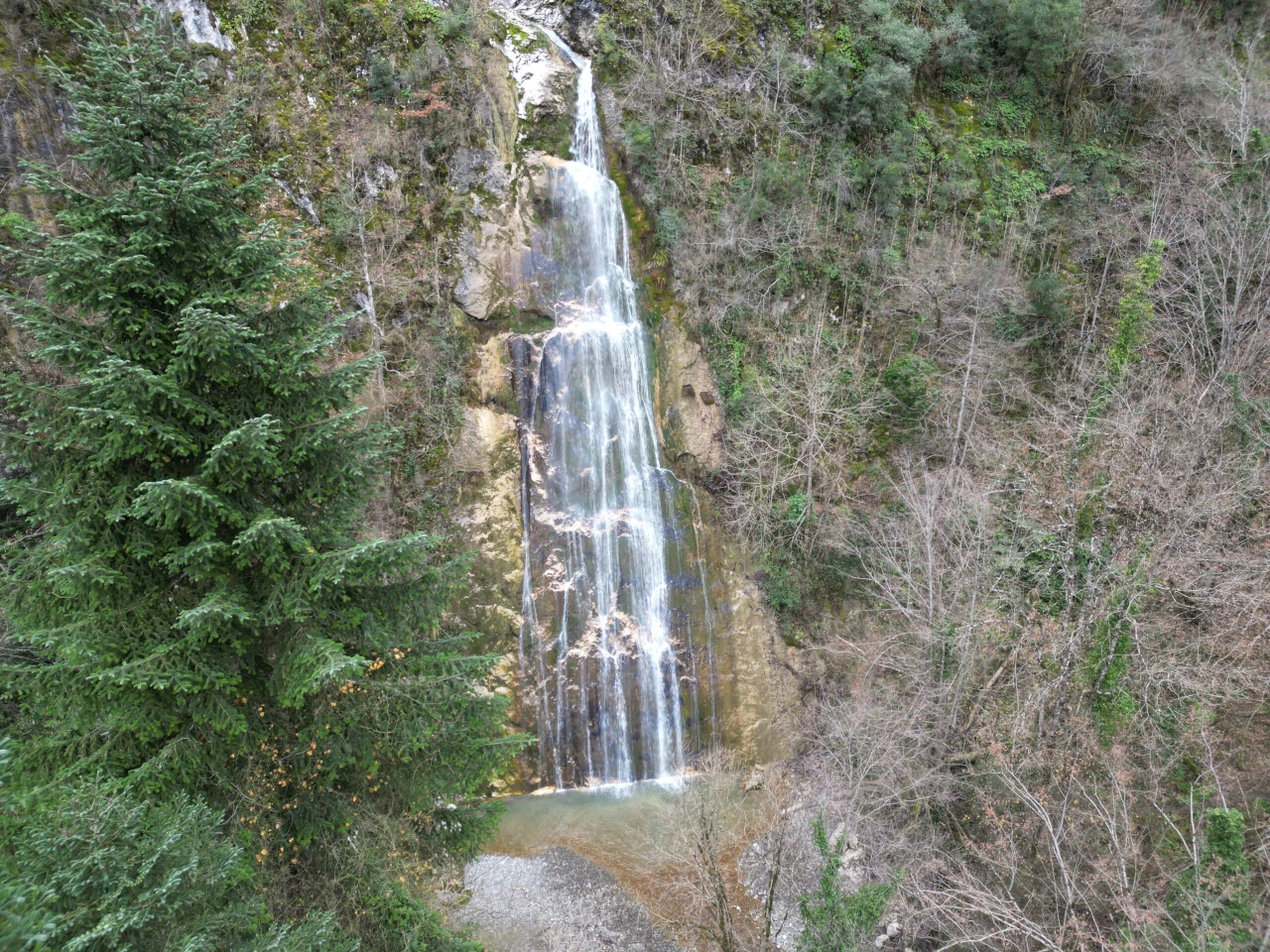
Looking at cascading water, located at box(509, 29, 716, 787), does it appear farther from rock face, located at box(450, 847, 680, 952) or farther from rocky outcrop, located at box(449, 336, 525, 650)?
rock face, located at box(450, 847, 680, 952)

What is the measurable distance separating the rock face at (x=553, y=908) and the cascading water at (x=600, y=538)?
6.29 ft

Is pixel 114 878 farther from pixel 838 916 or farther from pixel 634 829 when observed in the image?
pixel 634 829

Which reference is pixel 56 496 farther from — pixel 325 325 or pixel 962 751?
pixel 962 751

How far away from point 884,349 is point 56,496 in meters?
16.0

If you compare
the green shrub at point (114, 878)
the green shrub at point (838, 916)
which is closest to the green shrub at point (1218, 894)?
the green shrub at point (838, 916)

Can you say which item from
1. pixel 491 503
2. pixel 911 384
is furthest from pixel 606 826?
pixel 911 384

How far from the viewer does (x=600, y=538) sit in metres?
13.8

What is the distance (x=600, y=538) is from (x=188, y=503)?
30.2 feet

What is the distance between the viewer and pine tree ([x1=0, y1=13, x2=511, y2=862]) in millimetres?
5078

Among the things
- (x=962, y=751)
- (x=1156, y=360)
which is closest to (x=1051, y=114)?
(x=1156, y=360)

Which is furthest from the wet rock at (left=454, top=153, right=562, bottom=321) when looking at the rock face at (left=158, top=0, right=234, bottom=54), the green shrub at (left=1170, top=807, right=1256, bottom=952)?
the green shrub at (left=1170, top=807, right=1256, bottom=952)

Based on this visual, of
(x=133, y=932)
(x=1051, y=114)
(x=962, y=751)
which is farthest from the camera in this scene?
(x=1051, y=114)

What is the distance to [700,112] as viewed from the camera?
53.6ft

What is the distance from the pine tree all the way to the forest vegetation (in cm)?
4
